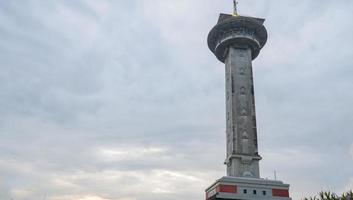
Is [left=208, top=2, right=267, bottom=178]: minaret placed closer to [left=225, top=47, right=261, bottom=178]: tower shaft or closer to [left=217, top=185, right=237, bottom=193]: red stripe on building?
[left=225, top=47, right=261, bottom=178]: tower shaft

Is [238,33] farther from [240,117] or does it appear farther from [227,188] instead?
[227,188]

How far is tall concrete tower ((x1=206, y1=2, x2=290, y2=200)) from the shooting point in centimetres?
7869

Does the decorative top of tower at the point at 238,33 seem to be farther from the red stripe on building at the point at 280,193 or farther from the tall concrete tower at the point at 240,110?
the red stripe on building at the point at 280,193

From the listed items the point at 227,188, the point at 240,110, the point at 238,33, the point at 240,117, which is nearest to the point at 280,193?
the point at 227,188

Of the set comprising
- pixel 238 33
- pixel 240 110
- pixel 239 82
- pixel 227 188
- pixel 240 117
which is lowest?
pixel 227 188

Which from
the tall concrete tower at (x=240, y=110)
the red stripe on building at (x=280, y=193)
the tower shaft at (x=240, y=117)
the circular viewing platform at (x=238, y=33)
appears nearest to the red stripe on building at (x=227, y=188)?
the tall concrete tower at (x=240, y=110)

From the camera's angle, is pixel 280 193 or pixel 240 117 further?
pixel 240 117

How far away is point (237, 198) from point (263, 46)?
44.8m

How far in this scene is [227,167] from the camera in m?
88.6

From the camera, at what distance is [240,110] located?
292 feet

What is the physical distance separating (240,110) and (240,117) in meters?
1.73

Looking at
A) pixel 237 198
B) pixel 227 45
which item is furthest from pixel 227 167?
pixel 227 45

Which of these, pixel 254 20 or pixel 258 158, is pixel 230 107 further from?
pixel 254 20

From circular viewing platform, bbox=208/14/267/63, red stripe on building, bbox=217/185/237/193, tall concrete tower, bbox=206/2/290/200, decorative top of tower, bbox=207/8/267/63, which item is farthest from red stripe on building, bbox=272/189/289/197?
circular viewing platform, bbox=208/14/267/63
